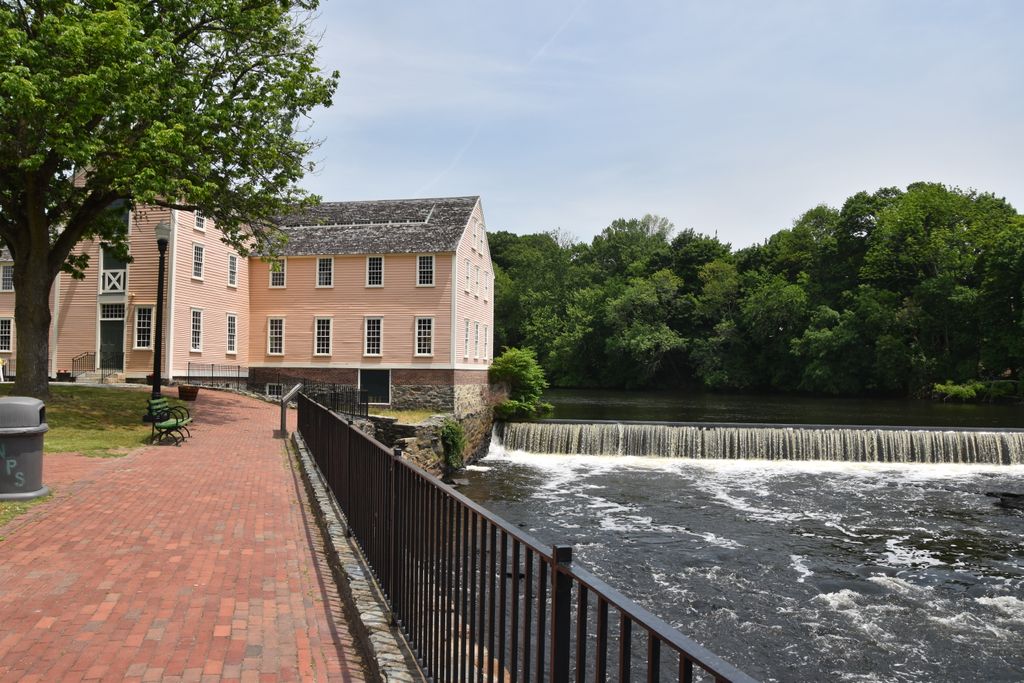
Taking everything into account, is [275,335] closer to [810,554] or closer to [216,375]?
[216,375]

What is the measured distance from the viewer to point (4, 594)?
576 centimetres

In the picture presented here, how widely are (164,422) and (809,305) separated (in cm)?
5721

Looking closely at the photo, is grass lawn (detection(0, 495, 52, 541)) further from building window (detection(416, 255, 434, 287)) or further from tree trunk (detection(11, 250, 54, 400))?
building window (detection(416, 255, 434, 287))

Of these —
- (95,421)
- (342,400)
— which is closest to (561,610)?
(95,421)

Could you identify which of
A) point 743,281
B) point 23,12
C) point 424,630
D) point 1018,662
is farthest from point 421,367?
point 743,281

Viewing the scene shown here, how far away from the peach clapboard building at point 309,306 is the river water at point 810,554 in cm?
1079

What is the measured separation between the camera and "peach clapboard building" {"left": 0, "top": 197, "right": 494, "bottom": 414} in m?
31.3

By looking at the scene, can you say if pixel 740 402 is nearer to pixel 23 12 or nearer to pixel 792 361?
pixel 792 361

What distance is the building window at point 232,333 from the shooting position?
33.8 metres

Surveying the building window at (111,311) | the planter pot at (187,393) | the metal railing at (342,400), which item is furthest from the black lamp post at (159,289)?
A: the building window at (111,311)

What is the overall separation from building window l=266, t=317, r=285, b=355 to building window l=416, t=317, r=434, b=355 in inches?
272

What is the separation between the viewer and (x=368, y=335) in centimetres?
3422

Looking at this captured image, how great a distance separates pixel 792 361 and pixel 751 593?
5379cm

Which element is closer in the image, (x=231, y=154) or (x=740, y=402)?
(x=231, y=154)
